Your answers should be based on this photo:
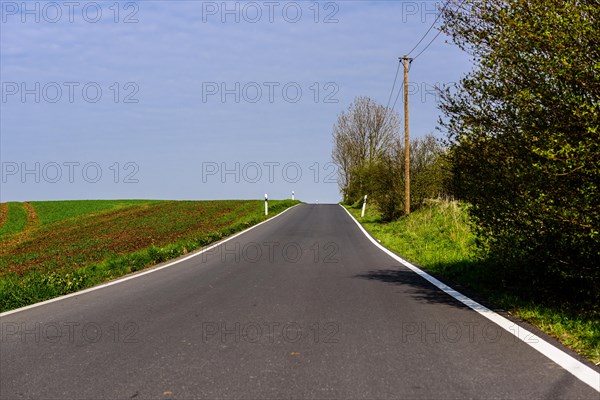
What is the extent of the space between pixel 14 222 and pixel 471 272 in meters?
43.0

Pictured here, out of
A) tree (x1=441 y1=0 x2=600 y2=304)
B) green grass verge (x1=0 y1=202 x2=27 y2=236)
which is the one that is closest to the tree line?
tree (x1=441 y1=0 x2=600 y2=304)

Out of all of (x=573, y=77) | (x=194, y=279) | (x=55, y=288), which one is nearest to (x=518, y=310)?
(x=573, y=77)

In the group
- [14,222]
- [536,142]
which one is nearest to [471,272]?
[536,142]

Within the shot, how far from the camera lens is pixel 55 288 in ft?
27.3

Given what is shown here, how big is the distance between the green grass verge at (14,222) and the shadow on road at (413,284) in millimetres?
33986

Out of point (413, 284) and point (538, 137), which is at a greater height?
point (538, 137)

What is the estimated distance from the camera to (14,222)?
141 ft

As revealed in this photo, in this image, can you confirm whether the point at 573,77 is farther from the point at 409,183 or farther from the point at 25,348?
the point at 409,183

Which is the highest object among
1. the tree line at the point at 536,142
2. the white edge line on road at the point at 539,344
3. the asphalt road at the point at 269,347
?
the tree line at the point at 536,142

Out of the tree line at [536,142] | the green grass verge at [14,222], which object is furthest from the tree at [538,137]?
the green grass verge at [14,222]

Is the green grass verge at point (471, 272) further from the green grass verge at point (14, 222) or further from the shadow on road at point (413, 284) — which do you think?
the green grass verge at point (14, 222)

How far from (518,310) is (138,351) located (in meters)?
4.43

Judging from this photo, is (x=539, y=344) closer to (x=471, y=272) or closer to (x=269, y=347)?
(x=269, y=347)

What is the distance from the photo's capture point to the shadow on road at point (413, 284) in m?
7.06
